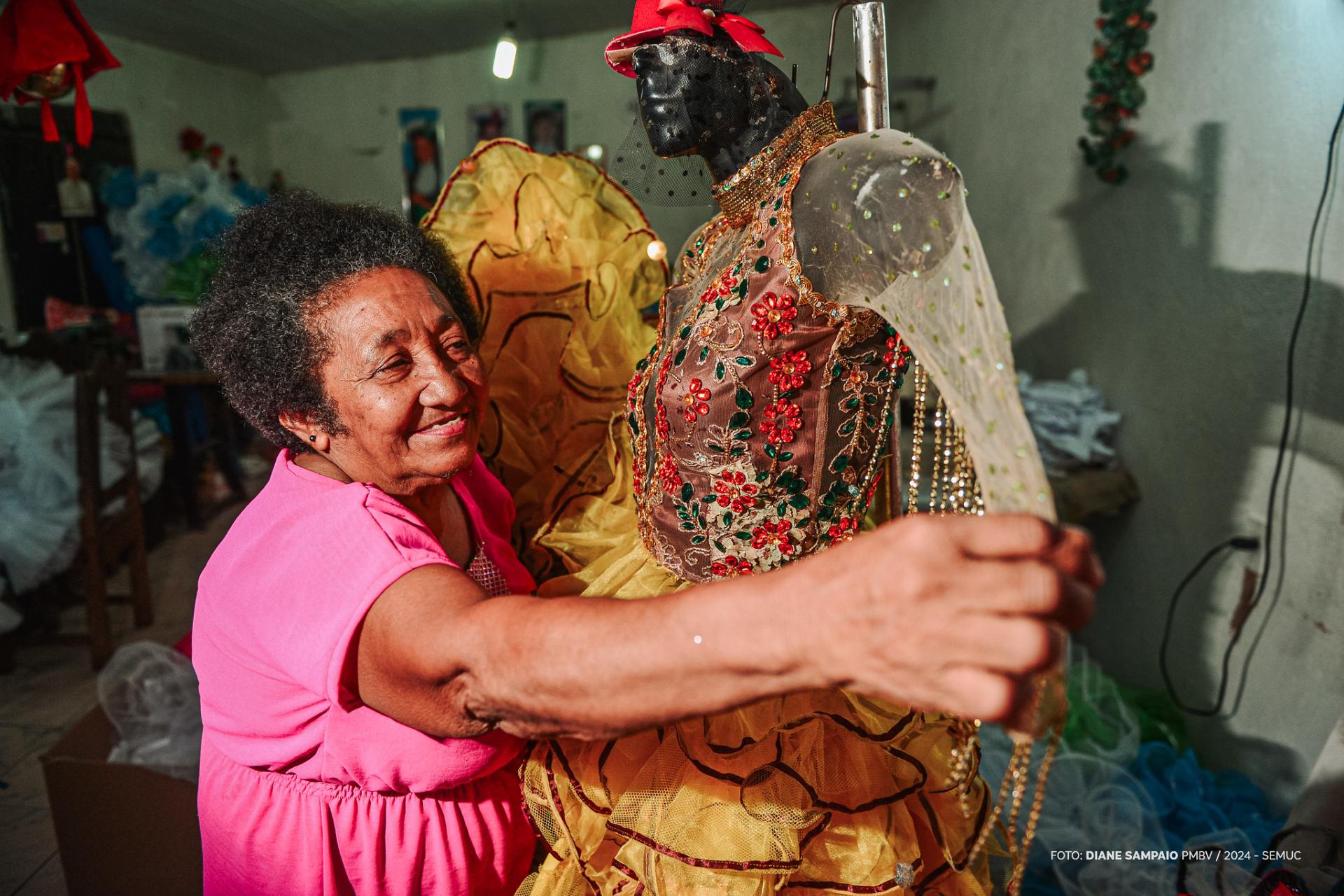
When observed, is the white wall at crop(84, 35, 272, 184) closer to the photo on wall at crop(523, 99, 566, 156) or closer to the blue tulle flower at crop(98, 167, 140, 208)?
the blue tulle flower at crop(98, 167, 140, 208)

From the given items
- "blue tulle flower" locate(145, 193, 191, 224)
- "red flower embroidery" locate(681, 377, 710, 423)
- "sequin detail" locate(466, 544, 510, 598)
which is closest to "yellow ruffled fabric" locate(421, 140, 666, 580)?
"sequin detail" locate(466, 544, 510, 598)

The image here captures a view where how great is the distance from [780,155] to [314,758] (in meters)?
0.99

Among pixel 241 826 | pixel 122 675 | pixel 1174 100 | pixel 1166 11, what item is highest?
pixel 1166 11

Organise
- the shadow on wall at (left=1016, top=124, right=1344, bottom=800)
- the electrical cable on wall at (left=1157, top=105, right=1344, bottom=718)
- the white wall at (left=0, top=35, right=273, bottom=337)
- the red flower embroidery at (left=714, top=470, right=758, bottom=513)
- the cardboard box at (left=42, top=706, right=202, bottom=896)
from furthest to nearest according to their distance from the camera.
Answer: the white wall at (left=0, top=35, right=273, bottom=337)
the shadow on wall at (left=1016, top=124, right=1344, bottom=800)
the electrical cable on wall at (left=1157, top=105, right=1344, bottom=718)
the cardboard box at (left=42, top=706, right=202, bottom=896)
the red flower embroidery at (left=714, top=470, right=758, bottom=513)

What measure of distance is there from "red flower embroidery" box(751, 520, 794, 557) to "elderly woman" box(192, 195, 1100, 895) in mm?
382

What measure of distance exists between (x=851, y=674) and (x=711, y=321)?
22.8 inches

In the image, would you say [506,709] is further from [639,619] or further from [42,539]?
[42,539]

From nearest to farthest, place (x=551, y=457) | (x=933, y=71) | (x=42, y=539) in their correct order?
(x=551, y=457)
(x=42, y=539)
(x=933, y=71)

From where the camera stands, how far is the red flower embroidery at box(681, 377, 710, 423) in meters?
0.95

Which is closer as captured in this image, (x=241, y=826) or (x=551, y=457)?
(x=241, y=826)

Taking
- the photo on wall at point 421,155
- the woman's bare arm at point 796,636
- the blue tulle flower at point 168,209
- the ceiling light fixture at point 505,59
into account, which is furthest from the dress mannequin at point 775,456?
the photo on wall at point 421,155

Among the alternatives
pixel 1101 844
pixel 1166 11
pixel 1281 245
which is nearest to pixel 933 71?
pixel 1166 11

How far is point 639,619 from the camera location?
0.53 meters

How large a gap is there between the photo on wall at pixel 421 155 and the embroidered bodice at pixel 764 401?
627 cm
